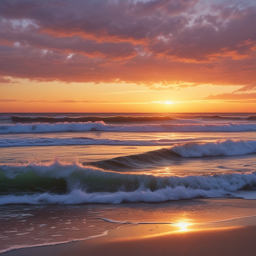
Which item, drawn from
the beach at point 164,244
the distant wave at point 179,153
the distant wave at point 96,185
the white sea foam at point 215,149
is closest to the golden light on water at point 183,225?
the beach at point 164,244

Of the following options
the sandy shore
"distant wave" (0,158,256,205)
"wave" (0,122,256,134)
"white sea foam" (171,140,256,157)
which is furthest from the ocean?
"wave" (0,122,256,134)

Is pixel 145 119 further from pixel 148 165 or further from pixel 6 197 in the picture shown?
pixel 6 197

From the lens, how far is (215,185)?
612 centimetres

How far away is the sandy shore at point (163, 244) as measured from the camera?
2.97 meters

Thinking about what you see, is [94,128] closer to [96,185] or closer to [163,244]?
[96,185]

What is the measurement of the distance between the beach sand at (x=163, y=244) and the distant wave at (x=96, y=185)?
5.93 feet

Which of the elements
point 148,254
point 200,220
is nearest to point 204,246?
point 148,254

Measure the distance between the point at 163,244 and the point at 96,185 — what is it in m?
3.23

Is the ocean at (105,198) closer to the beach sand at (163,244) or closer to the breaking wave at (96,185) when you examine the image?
the breaking wave at (96,185)

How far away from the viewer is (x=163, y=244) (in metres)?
3.15

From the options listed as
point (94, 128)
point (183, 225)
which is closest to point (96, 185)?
point (183, 225)

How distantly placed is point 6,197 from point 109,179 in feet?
7.69

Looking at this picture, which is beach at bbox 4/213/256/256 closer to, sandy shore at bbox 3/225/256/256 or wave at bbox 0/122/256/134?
sandy shore at bbox 3/225/256/256

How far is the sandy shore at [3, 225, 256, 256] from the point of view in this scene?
2.97 meters
